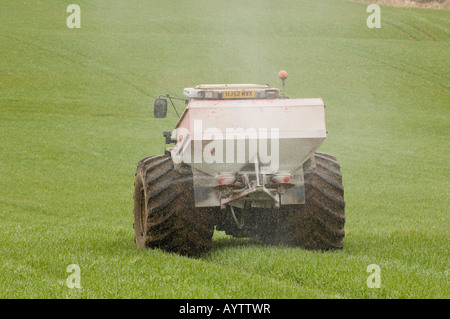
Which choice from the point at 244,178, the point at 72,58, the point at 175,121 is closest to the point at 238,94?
the point at 244,178

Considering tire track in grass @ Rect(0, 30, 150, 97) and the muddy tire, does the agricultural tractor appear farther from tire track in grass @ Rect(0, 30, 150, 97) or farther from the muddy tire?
tire track in grass @ Rect(0, 30, 150, 97)

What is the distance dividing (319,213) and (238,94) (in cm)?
200

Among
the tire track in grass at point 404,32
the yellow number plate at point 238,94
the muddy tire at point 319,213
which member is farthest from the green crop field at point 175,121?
the yellow number plate at point 238,94

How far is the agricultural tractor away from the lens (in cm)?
842

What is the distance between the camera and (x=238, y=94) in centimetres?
972

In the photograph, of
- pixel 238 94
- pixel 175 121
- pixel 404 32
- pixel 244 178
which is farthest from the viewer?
pixel 404 32

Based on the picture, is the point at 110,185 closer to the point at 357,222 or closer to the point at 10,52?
the point at 357,222

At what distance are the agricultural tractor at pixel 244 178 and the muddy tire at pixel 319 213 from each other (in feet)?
0.04

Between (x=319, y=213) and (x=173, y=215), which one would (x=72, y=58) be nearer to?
(x=173, y=215)

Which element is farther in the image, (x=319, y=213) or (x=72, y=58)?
(x=72, y=58)

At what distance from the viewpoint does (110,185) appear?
72.0 ft

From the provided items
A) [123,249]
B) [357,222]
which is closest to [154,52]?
[357,222]

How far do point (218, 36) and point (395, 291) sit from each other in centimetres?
5254
